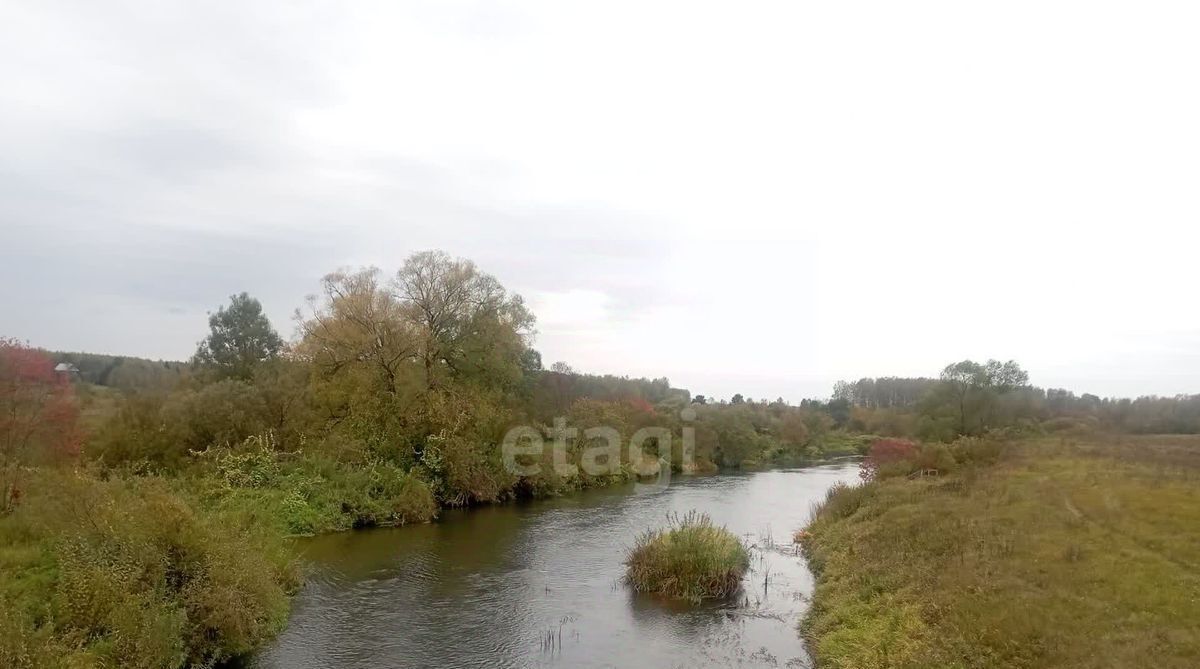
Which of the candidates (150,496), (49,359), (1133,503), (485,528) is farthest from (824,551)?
(49,359)

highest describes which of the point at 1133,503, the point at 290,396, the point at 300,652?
the point at 290,396

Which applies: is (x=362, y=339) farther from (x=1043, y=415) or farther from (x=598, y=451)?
(x=1043, y=415)

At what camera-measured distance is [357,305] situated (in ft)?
119

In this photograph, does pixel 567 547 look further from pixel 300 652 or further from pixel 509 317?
pixel 509 317

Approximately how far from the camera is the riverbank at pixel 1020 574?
40.8 feet

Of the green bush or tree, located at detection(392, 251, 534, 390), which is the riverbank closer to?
the green bush

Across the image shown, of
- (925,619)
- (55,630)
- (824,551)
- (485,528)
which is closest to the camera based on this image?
(55,630)

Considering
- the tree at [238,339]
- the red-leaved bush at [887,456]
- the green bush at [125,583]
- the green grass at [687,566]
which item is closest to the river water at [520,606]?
the green grass at [687,566]

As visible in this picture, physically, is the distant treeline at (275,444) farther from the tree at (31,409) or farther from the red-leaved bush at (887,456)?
the red-leaved bush at (887,456)

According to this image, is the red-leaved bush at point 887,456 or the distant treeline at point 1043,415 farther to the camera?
the distant treeline at point 1043,415

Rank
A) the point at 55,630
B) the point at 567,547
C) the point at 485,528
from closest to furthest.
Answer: the point at 55,630 < the point at 567,547 < the point at 485,528

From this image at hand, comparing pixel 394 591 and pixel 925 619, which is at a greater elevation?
pixel 925 619

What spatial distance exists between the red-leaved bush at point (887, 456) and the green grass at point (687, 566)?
21.3 meters

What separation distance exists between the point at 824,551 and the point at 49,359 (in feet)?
84.4
